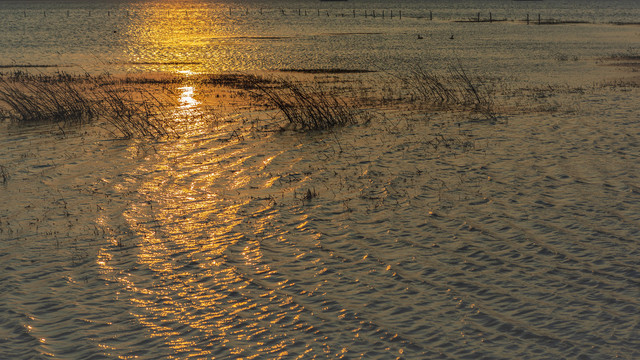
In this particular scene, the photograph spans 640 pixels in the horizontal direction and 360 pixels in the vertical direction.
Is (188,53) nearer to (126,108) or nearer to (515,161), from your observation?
(126,108)

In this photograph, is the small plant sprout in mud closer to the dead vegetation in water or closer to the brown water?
the brown water

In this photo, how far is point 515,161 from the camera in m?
13.1

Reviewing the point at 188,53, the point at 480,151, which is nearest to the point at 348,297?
the point at 480,151

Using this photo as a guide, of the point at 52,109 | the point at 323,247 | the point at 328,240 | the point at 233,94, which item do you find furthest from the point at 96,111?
the point at 323,247

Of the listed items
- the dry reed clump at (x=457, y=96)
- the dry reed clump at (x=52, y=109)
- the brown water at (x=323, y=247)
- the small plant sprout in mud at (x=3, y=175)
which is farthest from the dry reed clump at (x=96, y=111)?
the dry reed clump at (x=457, y=96)

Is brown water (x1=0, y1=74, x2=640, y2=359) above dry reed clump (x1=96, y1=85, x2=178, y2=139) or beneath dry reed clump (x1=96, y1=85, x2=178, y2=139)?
beneath

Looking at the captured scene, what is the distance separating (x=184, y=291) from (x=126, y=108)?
12.6 meters

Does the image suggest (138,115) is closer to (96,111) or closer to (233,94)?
(96,111)

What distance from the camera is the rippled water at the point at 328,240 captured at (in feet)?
20.7

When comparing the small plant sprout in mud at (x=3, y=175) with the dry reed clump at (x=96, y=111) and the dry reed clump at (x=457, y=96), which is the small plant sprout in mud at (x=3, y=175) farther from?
the dry reed clump at (x=457, y=96)

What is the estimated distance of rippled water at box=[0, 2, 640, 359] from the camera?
6309 millimetres

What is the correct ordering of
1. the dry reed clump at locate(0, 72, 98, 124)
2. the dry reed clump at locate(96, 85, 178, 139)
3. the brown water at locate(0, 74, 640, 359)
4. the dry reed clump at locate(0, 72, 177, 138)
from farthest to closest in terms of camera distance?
1. the dry reed clump at locate(0, 72, 98, 124)
2. the dry reed clump at locate(0, 72, 177, 138)
3. the dry reed clump at locate(96, 85, 178, 139)
4. the brown water at locate(0, 74, 640, 359)

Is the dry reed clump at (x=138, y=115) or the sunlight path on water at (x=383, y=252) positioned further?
the dry reed clump at (x=138, y=115)

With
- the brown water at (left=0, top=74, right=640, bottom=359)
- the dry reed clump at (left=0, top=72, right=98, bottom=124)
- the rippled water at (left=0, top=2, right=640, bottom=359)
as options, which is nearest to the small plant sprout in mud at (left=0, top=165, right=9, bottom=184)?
the rippled water at (left=0, top=2, right=640, bottom=359)
